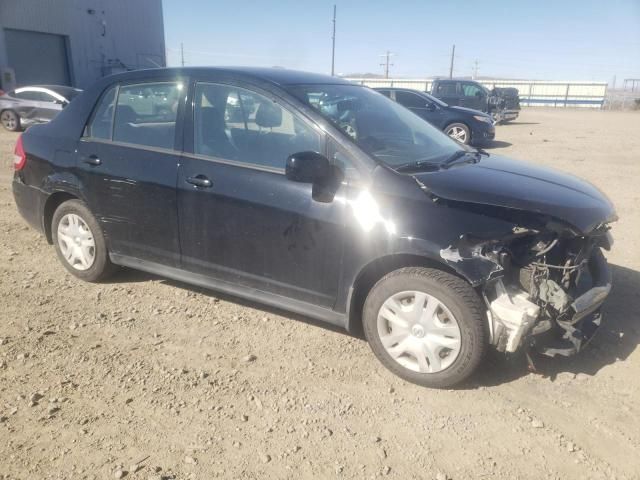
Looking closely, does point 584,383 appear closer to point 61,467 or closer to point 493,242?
point 493,242

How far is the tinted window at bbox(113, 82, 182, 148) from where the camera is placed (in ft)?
12.0

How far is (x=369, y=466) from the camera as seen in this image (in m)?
2.39

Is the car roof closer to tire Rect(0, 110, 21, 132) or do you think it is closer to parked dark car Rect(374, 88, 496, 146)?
parked dark car Rect(374, 88, 496, 146)

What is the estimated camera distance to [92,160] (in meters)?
3.93

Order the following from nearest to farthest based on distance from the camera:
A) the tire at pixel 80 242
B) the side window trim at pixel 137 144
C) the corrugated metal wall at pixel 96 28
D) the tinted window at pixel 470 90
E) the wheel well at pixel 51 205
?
the side window trim at pixel 137 144
the tire at pixel 80 242
the wheel well at pixel 51 205
the tinted window at pixel 470 90
the corrugated metal wall at pixel 96 28

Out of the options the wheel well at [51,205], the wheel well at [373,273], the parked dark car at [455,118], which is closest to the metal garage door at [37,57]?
the parked dark car at [455,118]

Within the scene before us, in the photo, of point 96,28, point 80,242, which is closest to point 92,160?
point 80,242

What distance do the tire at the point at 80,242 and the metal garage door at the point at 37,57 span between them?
24.3 meters

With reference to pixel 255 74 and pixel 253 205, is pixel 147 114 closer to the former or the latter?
pixel 255 74

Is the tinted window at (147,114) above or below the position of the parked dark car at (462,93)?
above

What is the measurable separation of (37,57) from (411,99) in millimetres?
20538

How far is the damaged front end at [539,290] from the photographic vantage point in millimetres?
2754

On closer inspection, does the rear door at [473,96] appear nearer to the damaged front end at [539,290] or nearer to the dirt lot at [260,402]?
the dirt lot at [260,402]

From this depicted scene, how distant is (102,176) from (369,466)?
2841 millimetres
